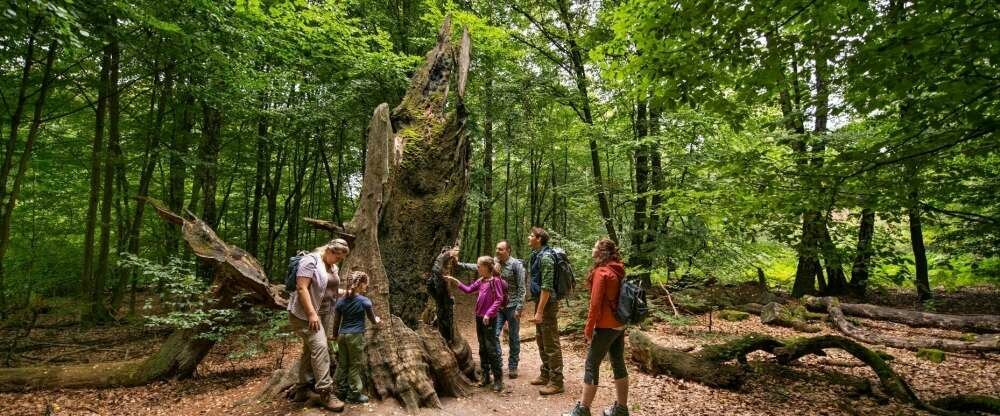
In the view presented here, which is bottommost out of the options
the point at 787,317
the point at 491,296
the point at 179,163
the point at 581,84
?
the point at 787,317

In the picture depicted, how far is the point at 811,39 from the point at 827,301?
9.71 m

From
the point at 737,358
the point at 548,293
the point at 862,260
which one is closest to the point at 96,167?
the point at 548,293

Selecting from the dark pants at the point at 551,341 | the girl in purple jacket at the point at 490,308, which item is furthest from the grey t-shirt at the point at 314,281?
the dark pants at the point at 551,341

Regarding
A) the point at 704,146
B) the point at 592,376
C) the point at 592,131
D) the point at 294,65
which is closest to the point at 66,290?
the point at 294,65

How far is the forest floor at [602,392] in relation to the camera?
5477 millimetres

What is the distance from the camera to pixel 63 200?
14.2 m

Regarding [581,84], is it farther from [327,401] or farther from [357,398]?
[327,401]

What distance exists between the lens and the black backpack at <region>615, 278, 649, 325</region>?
4.57 metres

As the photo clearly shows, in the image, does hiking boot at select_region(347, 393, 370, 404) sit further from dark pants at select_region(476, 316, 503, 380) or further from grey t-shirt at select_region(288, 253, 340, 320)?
dark pants at select_region(476, 316, 503, 380)

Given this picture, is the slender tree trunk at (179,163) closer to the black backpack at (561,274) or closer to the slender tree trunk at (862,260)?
the black backpack at (561,274)

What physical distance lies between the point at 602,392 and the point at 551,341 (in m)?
1.24

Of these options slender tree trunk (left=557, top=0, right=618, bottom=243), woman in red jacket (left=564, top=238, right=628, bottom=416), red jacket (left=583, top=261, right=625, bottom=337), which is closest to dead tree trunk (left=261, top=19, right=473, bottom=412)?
woman in red jacket (left=564, top=238, right=628, bottom=416)

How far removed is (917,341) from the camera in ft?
27.6

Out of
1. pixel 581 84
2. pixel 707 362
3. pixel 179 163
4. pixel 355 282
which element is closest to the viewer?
pixel 355 282
